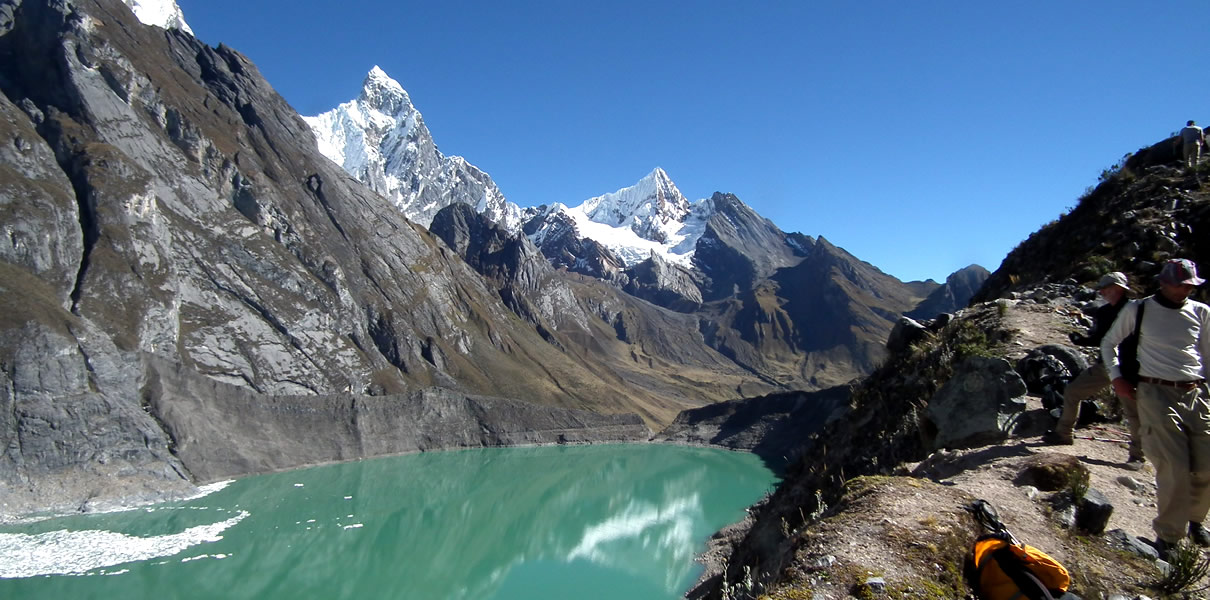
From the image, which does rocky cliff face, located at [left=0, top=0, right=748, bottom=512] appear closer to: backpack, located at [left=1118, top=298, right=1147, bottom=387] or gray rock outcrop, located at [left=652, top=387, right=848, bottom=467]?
gray rock outcrop, located at [left=652, top=387, right=848, bottom=467]

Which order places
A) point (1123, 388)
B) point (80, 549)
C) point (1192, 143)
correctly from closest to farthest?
point (1123, 388) < point (1192, 143) < point (80, 549)

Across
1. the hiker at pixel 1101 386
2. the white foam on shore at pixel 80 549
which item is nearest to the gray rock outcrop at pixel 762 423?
the white foam on shore at pixel 80 549

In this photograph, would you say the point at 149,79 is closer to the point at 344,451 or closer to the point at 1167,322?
the point at 344,451

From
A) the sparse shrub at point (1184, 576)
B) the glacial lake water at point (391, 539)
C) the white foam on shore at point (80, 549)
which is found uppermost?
the sparse shrub at point (1184, 576)

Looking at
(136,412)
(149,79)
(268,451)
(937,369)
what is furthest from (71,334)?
(937,369)

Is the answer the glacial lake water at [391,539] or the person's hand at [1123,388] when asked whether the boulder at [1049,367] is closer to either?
the person's hand at [1123,388]

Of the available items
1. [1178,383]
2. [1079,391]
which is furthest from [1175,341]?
[1079,391]

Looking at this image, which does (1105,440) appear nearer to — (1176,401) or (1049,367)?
(1049,367)
